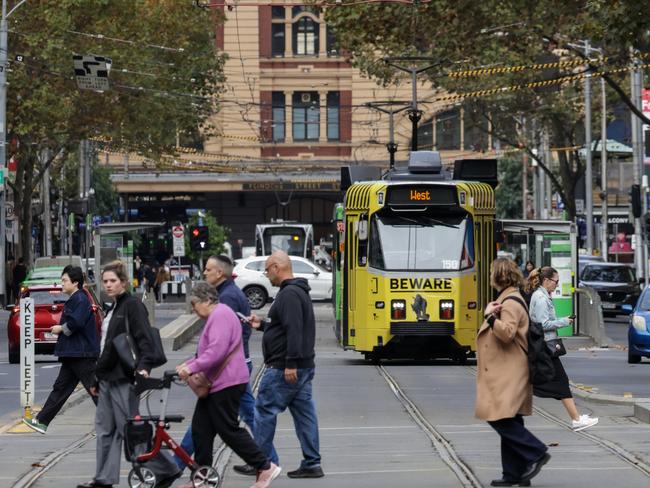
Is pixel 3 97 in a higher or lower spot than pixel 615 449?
higher

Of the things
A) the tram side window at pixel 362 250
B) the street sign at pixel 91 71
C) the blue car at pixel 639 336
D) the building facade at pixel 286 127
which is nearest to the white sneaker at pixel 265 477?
the tram side window at pixel 362 250

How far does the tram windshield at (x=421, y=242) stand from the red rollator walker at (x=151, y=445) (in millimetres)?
15006

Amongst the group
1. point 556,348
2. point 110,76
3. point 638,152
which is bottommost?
point 556,348

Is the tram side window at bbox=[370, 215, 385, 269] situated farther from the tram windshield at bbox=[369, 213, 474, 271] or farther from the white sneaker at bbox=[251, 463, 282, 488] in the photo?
the white sneaker at bbox=[251, 463, 282, 488]

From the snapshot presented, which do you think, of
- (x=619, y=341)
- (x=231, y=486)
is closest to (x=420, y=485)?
(x=231, y=486)

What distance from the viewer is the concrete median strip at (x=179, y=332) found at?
31.4 metres

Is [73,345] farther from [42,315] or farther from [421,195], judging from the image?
[42,315]

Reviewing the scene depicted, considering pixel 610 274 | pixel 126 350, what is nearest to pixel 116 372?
pixel 126 350

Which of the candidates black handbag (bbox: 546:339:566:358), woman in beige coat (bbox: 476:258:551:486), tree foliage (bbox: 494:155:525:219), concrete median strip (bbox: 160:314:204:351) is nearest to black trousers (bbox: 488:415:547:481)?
woman in beige coat (bbox: 476:258:551:486)

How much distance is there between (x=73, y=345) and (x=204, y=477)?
15.6 ft

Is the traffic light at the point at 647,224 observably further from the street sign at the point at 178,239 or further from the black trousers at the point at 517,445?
the black trousers at the point at 517,445

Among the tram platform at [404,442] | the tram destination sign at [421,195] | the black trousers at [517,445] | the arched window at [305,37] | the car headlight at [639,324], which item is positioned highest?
the arched window at [305,37]

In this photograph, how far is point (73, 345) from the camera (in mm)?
15844

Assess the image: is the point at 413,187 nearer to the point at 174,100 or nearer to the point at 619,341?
the point at 619,341
